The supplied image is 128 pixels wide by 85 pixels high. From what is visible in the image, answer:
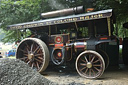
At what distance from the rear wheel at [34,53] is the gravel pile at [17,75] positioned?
1.42 meters

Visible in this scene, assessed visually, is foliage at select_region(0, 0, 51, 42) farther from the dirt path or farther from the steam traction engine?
the dirt path

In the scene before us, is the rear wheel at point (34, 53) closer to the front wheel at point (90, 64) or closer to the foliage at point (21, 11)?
the front wheel at point (90, 64)

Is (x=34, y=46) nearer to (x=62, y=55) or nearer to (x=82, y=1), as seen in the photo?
(x=62, y=55)

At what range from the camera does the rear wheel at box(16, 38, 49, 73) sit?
471cm

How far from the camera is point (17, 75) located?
286 cm

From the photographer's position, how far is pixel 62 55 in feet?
15.9

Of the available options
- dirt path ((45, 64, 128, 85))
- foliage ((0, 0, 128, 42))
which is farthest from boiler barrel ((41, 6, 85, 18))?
dirt path ((45, 64, 128, 85))

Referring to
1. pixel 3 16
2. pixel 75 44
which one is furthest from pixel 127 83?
pixel 3 16

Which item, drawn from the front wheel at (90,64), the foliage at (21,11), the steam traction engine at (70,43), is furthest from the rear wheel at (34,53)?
the foliage at (21,11)

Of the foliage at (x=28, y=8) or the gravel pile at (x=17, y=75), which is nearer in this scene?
the gravel pile at (x=17, y=75)

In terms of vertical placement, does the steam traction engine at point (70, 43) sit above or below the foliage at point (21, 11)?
below

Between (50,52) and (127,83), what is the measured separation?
296 centimetres

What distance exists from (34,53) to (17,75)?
7.45 feet

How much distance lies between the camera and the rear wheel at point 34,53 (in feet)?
15.5
